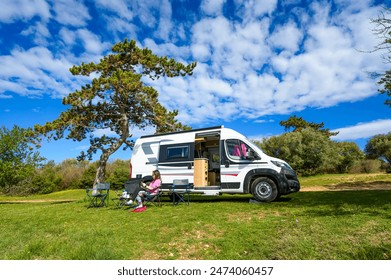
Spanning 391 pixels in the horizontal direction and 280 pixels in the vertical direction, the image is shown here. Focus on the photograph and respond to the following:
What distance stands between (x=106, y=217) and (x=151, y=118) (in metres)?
10.5

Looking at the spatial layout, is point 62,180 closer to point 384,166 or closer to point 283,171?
point 283,171

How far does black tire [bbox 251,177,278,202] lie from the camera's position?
32.8 ft

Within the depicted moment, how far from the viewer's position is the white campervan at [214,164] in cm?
1015

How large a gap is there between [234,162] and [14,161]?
18.9 m

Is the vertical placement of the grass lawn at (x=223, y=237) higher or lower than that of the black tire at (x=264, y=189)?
lower

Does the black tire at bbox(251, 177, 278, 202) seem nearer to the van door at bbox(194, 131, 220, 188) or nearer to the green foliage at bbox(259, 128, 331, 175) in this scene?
the van door at bbox(194, 131, 220, 188)

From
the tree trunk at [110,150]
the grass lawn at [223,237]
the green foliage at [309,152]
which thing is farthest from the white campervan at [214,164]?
the green foliage at [309,152]

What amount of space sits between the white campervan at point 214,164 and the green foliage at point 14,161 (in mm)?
13295

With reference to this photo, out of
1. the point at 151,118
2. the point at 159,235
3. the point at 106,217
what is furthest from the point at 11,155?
the point at 159,235

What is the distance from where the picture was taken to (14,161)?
21.5m

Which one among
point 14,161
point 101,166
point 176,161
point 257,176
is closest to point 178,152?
point 176,161

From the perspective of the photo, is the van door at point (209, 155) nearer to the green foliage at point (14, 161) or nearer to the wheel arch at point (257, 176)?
the wheel arch at point (257, 176)
